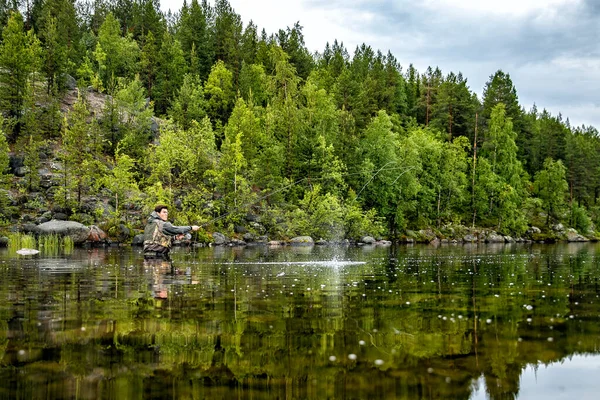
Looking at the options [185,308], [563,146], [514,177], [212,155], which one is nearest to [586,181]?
[563,146]

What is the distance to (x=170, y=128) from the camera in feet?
206

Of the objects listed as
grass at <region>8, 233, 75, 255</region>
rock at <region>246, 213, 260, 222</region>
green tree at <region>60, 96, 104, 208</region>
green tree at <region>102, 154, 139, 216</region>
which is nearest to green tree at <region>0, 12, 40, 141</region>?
green tree at <region>60, 96, 104, 208</region>

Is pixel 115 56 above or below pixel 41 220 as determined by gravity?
above

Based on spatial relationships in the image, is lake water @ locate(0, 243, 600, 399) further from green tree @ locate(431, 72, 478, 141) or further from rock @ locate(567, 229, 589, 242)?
green tree @ locate(431, 72, 478, 141)

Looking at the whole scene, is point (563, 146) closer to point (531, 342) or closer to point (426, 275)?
point (426, 275)

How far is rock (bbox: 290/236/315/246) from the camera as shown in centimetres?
5453

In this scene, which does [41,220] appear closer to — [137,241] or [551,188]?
[137,241]

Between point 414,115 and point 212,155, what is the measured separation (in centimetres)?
6127

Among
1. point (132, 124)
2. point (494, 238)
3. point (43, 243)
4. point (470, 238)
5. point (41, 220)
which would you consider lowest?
point (494, 238)

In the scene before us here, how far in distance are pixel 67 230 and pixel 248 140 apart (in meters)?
27.7

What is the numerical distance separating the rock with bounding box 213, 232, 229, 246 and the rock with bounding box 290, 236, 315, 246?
7291 millimetres

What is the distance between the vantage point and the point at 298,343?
6.91 meters

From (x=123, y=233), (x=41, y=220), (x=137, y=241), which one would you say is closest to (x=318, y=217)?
(x=137, y=241)

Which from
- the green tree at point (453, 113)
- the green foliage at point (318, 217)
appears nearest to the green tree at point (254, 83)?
the green tree at point (453, 113)
